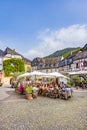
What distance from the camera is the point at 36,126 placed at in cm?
978

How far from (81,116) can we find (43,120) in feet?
6.41

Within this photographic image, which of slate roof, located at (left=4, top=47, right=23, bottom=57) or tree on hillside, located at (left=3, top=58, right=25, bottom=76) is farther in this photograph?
slate roof, located at (left=4, top=47, right=23, bottom=57)

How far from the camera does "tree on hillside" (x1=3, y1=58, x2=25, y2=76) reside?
200 ft

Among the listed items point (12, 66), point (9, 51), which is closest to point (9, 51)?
point (9, 51)

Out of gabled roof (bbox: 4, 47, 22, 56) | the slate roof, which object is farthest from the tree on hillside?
the slate roof

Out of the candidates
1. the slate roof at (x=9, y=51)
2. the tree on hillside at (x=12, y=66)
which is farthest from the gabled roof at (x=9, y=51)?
the tree on hillside at (x=12, y=66)

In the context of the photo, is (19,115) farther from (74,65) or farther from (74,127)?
(74,65)

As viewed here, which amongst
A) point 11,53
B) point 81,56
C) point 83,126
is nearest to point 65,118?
point 83,126

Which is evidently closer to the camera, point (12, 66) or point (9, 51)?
point (12, 66)

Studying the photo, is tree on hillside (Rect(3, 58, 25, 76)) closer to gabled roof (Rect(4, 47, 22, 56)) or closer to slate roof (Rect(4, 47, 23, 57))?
gabled roof (Rect(4, 47, 22, 56))

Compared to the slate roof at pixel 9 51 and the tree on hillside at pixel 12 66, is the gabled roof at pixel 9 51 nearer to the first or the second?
the slate roof at pixel 9 51

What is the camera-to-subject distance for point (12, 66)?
206 ft

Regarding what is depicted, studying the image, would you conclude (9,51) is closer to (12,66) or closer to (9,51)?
(9,51)

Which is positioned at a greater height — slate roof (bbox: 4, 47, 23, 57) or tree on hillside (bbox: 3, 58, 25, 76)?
slate roof (bbox: 4, 47, 23, 57)
